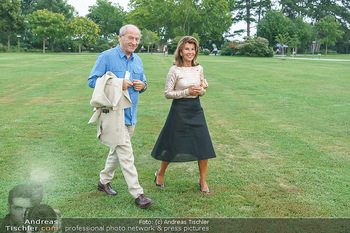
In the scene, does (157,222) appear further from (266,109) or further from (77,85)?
(77,85)

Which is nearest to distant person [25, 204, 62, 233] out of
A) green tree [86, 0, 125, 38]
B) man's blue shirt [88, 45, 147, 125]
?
man's blue shirt [88, 45, 147, 125]

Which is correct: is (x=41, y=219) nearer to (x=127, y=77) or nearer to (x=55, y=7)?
(x=127, y=77)

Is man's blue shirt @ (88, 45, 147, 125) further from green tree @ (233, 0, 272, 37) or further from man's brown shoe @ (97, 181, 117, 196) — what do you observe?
green tree @ (233, 0, 272, 37)

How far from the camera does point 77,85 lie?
15562mm

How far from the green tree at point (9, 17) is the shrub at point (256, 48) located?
4469cm

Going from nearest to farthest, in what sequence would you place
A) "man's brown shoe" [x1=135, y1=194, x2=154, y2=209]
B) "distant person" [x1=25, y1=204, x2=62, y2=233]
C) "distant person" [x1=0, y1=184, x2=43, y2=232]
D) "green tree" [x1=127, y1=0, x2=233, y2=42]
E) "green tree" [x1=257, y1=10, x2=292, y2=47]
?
"distant person" [x1=25, y1=204, x2=62, y2=233] < "distant person" [x1=0, y1=184, x2=43, y2=232] < "man's brown shoe" [x1=135, y1=194, x2=154, y2=209] < "green tree" [x1=257, y1=10, x2=292, y2=47] < "green tree" [x1=127, y1=0, x2=233, y2=42]

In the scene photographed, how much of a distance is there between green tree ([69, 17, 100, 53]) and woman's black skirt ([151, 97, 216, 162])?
6230 centimetres

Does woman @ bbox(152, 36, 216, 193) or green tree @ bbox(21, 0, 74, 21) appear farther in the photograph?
green tree @ bbox(21, 0, 74, 21)

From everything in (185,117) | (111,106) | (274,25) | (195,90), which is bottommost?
(185,117)

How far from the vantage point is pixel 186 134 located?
409cm

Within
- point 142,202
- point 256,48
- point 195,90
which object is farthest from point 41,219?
point 256,48

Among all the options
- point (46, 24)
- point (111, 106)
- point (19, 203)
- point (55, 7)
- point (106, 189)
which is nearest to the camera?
point (19, 203)

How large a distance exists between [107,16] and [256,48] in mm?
55749

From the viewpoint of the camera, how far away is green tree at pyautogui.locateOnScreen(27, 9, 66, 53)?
59656 millimetres
